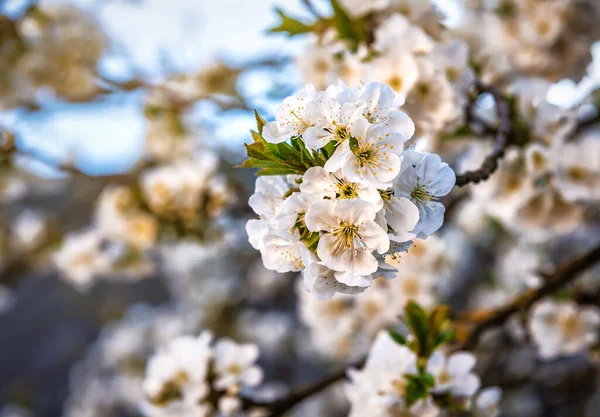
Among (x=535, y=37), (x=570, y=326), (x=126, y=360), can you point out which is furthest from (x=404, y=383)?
(x=126, y=360)

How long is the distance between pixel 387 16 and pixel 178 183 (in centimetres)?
80

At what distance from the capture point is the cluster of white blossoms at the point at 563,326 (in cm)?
113

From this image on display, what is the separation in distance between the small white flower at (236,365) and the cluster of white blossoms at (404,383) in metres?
0.24

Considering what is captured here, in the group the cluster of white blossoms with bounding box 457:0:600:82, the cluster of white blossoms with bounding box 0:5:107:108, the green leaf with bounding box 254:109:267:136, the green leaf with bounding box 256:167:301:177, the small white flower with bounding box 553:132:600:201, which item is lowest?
the green leaf with bounding box 256:167:301:177

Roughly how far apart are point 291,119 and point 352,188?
102 mm

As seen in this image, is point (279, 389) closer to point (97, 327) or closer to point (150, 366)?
point (150, 366)

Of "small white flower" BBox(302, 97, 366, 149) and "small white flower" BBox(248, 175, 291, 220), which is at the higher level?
"small white flower" BBox(302, 97, 366, 149)

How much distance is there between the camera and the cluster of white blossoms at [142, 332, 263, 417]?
893mm

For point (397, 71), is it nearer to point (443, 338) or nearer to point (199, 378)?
point (443, 338)

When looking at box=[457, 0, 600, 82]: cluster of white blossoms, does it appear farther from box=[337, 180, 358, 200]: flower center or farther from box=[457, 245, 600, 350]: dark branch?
box=[337, 180, 358, 200]: flower center

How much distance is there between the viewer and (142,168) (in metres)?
1.89

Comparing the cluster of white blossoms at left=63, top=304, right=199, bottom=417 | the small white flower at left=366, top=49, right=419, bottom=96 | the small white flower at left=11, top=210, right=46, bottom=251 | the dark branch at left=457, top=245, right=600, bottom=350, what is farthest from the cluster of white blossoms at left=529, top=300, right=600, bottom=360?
the small white flower at left=11, top=210, right=46, bottom=251

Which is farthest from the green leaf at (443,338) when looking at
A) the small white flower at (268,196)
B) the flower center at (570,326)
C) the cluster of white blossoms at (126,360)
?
the cluster of white blossoms at (126,360)

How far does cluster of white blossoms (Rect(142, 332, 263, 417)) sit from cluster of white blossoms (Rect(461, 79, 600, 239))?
0.58 meters
